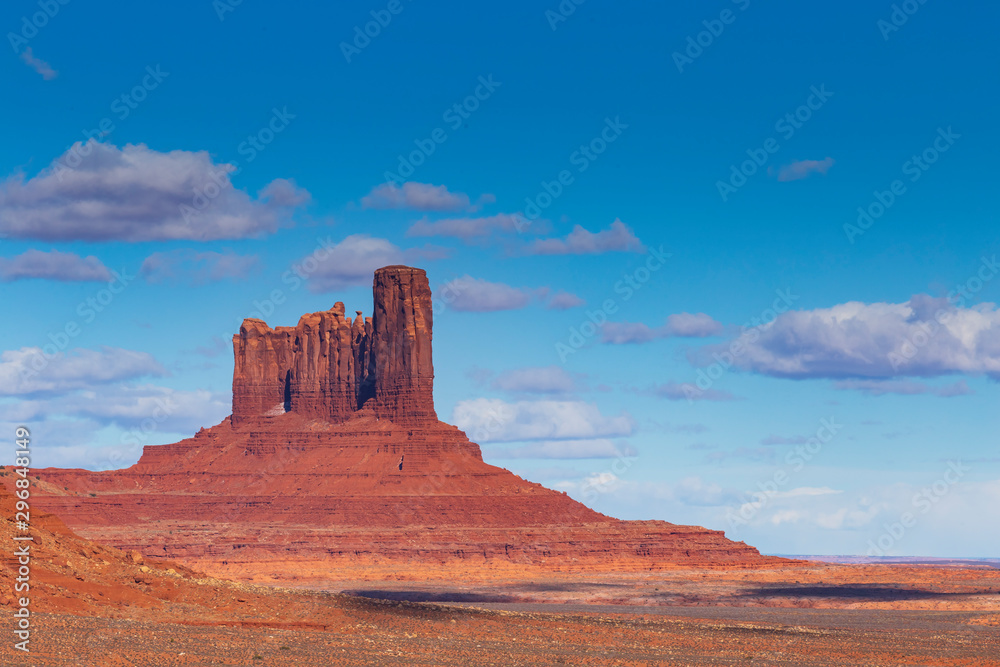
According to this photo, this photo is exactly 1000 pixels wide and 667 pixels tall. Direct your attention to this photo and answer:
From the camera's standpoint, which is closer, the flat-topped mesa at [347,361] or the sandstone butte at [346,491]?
the sandstone butte at [346,491]

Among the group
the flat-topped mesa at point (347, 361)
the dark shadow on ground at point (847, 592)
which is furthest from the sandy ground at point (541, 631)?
the flat-topped mesa at point (347, 361)

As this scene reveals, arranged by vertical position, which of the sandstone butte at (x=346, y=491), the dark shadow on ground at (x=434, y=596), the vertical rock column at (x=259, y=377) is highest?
the vertical rock column at (x=259, y=377)

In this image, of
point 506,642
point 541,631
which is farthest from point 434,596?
point 506,642

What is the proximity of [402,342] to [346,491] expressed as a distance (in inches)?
971

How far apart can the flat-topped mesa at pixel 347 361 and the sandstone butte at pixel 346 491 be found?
0.17 m

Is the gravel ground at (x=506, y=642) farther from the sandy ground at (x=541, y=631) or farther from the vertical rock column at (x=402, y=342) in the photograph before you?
the vertical rock column at (x=402, y=342)

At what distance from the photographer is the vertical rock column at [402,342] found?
15925 cm

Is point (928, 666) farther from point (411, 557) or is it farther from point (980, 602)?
point (411, 557)

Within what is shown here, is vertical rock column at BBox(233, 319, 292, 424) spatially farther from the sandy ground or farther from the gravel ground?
the gravel ground

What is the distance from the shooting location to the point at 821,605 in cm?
9488

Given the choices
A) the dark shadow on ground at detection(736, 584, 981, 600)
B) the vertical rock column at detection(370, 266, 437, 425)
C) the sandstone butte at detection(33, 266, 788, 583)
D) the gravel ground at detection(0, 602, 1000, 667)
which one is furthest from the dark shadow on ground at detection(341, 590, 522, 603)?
the vertical rock column at detection(370, 266, 437, 425)

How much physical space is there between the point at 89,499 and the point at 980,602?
286 feet

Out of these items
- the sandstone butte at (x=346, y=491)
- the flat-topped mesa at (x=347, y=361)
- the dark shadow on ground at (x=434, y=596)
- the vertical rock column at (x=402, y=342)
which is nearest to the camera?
the dark shadow on ground at (x=434, y=596)

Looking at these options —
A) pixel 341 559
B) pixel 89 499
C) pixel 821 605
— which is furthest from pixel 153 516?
pixel 821 605
